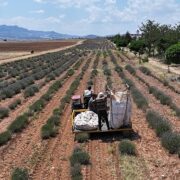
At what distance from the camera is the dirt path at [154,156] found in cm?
1131

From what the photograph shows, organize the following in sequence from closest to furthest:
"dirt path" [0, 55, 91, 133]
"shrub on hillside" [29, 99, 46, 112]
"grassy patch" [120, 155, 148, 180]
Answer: "grassy patch" [120, 155, 148, 180]
"dirt path" [0, 55, 91, 133]
"shrub on hillside" [29, 99, 46, 112]

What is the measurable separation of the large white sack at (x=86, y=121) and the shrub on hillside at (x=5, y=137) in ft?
7.65

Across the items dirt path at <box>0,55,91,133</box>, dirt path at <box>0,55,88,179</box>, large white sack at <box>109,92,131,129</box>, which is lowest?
dirt path at <box>0,55,91,133</box>

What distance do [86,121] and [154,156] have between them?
10.9 ft

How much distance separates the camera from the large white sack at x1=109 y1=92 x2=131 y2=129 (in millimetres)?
15203

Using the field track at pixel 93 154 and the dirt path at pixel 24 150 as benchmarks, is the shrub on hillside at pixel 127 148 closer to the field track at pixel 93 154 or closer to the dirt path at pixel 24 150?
the field track at pixel 93 154

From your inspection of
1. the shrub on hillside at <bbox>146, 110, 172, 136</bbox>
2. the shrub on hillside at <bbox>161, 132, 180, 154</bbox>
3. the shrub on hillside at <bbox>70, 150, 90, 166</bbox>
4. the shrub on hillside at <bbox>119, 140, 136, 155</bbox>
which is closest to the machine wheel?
the shrub on hillside at <bbox>146, 110, 172, 136</bbox>

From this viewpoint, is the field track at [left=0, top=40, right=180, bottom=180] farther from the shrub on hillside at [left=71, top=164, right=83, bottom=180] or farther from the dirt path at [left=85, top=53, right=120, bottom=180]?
the shrub on hillside at [left=71, top=164, right=83, bottom=180]

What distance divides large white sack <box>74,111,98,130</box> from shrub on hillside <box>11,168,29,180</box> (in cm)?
417

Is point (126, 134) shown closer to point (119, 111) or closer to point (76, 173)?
point (119, 111)

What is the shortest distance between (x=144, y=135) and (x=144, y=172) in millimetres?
4023

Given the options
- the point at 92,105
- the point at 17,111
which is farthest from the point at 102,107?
the point at 17,111

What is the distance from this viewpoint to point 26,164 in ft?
41.3

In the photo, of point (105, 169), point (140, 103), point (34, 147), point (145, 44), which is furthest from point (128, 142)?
point (145, 44)
